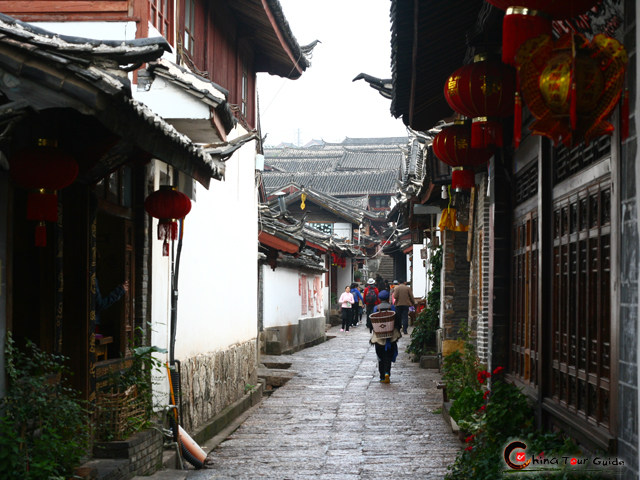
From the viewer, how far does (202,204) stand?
36.3ft

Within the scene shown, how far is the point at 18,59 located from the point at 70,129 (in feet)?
5.19

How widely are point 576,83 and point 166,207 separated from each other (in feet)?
18.4

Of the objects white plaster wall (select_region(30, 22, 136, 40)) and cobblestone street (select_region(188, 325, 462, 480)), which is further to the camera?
cobblestone street (select_region(188, 325, 462, 480))

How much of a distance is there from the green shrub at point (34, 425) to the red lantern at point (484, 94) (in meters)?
3.79

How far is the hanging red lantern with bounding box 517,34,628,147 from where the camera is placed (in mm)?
3420

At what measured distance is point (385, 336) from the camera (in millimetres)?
15156

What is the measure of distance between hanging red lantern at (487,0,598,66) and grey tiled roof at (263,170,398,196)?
51108 mm

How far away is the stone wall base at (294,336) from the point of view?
2075 cm

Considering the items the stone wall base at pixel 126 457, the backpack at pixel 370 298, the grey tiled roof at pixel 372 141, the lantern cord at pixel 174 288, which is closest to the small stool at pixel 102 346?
the stone wall base at pixel 126 457

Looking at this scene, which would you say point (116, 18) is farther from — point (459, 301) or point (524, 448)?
point (459, 301)

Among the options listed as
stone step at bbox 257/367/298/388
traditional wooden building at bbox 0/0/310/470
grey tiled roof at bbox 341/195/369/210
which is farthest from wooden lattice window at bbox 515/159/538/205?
grey tiled roof at bbox 341/195/369/210

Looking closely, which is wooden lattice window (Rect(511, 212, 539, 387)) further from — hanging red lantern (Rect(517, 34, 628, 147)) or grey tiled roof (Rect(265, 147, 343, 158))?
grey tiled roof (Rect(265, 147, 343, 158))

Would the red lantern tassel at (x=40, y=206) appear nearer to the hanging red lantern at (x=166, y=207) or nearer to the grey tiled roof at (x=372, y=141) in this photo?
the hanging red lantern at (x=166, y=207)

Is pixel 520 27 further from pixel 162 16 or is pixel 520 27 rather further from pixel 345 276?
pixel 345 276
